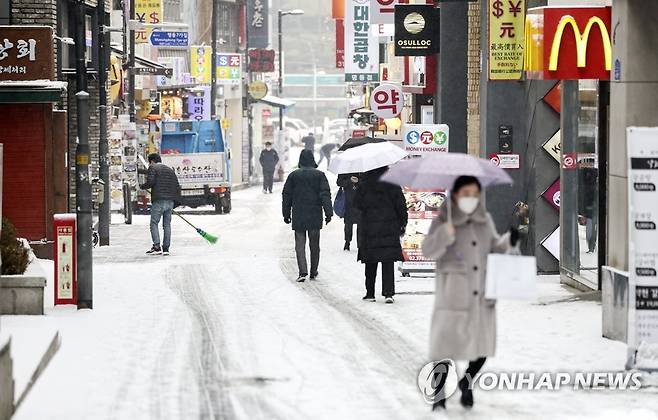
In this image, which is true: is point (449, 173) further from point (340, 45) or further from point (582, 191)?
point (340, 45)

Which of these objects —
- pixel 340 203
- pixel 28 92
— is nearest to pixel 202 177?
pixel 340 203

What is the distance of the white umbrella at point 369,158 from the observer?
65.8ft

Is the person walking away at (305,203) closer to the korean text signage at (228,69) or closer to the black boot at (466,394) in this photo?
the black boot at (466,394)

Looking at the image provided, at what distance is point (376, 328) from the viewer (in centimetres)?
1694

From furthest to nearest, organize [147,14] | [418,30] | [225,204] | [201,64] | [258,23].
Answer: [258,23], [201,64], [147,14], [225,204], [418,30]

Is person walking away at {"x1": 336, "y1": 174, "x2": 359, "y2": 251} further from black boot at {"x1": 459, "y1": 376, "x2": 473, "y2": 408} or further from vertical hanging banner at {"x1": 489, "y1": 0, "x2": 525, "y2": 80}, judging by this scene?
black boot at {"x1": 459, "y1": 376, "x2": 473, "y2": 408}

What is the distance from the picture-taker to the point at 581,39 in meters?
18.5

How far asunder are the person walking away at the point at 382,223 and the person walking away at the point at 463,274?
7.86 m

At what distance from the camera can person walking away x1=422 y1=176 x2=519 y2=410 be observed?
11.2 metres

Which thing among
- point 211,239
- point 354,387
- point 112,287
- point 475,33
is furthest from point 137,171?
point 354,387

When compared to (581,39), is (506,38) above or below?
above

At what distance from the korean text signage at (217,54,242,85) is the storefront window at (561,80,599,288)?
47842 millimetres

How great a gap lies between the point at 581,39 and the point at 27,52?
10.2 meters

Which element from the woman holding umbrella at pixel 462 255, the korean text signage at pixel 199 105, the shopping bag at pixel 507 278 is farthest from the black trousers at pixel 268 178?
the shopping bag at pixel 507 278
